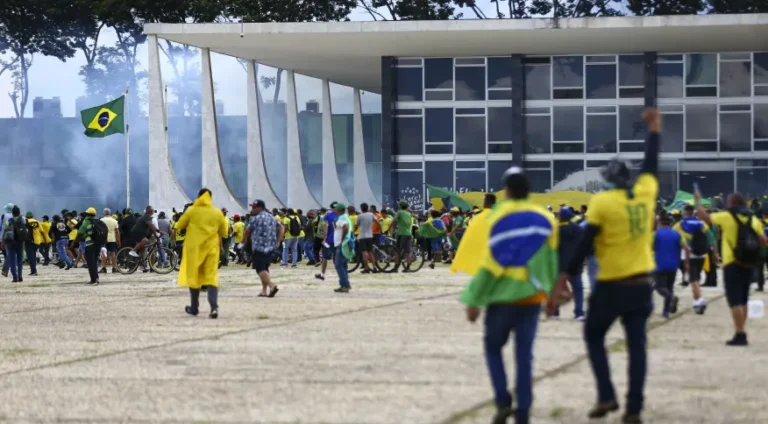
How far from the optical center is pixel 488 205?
16.3m

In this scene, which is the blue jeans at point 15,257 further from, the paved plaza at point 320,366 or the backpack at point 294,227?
the paved plaza at point 320,366

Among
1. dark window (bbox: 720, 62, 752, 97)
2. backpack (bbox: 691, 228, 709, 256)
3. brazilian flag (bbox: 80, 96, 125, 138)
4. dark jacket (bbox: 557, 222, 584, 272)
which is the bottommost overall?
backpack (bbox: 691, 228, 709, 256)

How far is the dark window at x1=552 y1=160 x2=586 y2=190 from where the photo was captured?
158 feet

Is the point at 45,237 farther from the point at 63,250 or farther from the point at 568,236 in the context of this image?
the point at 568,236

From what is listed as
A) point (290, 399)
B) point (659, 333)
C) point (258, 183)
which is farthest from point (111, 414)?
point (258, 183)

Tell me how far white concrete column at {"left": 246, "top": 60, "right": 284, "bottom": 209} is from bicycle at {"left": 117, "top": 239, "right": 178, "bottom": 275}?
825 inches

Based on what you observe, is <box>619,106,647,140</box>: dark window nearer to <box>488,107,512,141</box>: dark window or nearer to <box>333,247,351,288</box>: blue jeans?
<box>488,107,512,141</box>: dark window

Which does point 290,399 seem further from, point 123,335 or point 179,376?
point 123,335

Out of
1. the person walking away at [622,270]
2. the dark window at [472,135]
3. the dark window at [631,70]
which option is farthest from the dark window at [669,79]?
the person walking away at [622,270]

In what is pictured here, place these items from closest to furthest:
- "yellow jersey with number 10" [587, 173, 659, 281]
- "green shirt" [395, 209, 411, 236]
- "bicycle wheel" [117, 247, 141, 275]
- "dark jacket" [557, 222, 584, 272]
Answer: "yellow jersey with number 10" [587, 173, 659, 281] → "dark jacket" [557, 222, 584, 272] → "green shirt" [395, 209, 411, 236] → "bicycle wheel" [117, 247, 141, 275]

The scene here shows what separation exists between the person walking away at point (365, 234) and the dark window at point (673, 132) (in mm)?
21748

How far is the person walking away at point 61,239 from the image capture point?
3642cm

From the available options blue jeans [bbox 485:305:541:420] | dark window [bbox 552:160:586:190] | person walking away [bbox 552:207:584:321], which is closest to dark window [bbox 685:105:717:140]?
dark window [bbox 552:160:586:190]

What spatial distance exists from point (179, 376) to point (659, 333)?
Answer: 19.0ft
